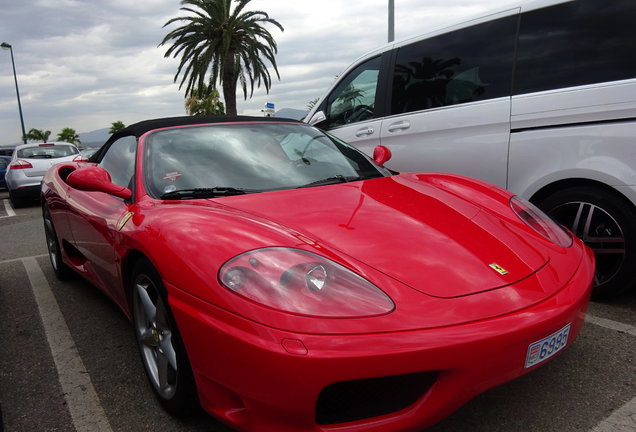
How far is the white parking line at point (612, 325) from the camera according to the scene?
2.52 metres

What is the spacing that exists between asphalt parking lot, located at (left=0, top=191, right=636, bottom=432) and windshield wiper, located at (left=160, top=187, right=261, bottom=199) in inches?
33.0

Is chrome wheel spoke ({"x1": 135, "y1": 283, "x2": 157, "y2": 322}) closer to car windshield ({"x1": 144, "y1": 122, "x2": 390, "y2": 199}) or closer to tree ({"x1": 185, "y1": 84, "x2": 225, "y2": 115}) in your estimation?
car windshield ({"x1": 144, "y1": 122, "x2": 390, "y2": 199})

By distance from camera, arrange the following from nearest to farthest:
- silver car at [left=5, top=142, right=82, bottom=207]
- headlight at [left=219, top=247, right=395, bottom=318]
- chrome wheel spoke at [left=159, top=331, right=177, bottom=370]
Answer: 1. headlight at [left=219, top=247, right=395, bottom=318]
2. chrome wheel spoke at [left=159, top=331, right=177, bottom=370]
3. silver car at [left=5, top=142, right=82, bottom=207]

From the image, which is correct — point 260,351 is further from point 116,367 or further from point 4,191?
point 4,191

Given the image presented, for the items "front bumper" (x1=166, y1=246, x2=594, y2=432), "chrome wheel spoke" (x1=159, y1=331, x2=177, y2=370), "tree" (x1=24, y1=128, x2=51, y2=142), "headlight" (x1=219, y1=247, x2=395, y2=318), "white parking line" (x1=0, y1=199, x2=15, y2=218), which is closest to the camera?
"front bumper" (x1=166, y1=246, x2=594, y2=432)

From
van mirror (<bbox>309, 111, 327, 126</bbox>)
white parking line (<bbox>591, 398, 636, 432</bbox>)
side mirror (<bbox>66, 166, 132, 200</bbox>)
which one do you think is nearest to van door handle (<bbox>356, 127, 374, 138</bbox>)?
van mirror (<bbox>309, 111, 327, 126</bbox>)

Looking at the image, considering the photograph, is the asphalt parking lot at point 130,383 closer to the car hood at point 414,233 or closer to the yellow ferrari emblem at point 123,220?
the car hood at point 414,233

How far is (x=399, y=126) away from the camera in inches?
157

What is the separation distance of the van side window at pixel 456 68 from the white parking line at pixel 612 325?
148 cm

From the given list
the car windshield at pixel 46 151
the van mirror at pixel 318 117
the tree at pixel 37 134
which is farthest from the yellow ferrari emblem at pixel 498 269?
the tree at pixel 37 134

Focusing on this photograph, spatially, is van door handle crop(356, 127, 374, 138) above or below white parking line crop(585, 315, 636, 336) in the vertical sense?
above

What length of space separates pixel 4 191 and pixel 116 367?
53.2 ft

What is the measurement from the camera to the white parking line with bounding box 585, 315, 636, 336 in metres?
2.52

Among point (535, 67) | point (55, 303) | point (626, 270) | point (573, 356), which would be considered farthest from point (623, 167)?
point (55, 303)
